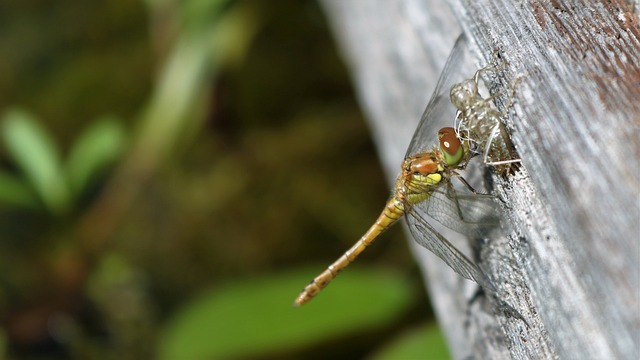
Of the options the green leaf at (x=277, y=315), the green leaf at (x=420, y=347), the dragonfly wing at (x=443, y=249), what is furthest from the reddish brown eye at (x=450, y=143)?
the green leaf at (x=277, y=315)

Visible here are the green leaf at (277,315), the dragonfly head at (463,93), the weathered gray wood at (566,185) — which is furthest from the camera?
the green leaf at (277,315)

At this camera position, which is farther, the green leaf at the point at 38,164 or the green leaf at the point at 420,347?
the green leaf at the point at 38,164

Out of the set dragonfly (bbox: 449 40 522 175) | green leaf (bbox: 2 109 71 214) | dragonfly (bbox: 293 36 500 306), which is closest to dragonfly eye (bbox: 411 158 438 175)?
dragonfly (bbox: 293 36 500 306)

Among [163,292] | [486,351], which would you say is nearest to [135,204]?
[163,292]

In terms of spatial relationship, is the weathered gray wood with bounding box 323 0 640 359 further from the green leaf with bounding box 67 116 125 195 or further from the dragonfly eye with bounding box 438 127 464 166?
the green leaf with bounding box 67 116 125 195

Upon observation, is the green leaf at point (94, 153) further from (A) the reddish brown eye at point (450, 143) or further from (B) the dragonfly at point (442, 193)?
(A) the reddish brown eye at point (450, 143)

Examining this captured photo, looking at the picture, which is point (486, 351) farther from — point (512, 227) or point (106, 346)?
point (106, 346)

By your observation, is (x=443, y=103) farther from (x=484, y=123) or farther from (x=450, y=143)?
(x=484, y=123)

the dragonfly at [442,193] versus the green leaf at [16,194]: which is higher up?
the green leaf at [16,194]
